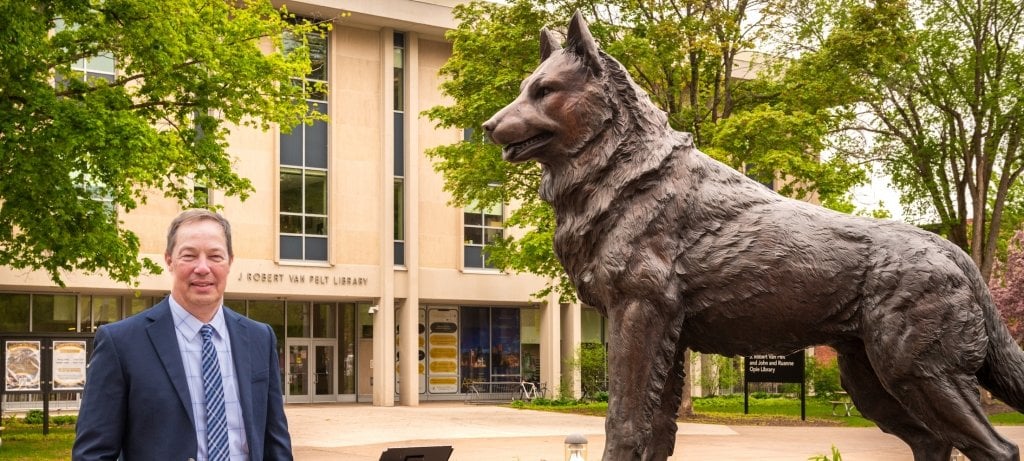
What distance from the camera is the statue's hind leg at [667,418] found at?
533 cm

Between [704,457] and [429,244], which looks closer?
[704,457]

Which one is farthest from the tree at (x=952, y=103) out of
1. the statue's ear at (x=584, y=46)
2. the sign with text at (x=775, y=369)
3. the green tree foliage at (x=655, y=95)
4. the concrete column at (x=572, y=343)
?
the statue's ear at (x=584, y=46)

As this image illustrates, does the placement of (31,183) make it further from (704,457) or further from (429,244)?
(429,244)

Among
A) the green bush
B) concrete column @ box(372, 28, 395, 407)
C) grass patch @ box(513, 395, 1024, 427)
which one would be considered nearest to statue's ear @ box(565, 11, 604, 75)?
grass patch @ box(513, 395, 1024, 427)

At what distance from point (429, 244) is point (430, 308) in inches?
115

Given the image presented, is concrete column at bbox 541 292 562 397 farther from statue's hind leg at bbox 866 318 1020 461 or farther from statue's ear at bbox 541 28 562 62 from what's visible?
statue's hind leg at bbox 866 318 1020 461

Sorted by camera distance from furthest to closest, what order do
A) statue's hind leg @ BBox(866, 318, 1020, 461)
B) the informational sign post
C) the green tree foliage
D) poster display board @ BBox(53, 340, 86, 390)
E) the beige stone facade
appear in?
the beige stone facade
the green tree foliage
poster display board @ BBox(53, 340, 86, 390)
the informational sign post
statue's hind leg @ BBox(866, 318, 1020, 461)

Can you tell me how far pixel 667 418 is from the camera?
5348mm

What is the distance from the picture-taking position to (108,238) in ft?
54.1

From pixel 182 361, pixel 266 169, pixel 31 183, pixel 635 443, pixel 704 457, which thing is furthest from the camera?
pixel 266 169

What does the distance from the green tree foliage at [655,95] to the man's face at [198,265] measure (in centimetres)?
1812

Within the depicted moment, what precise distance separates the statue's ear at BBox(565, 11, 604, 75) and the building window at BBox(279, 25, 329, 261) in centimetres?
2590

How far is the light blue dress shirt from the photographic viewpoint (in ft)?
10.4

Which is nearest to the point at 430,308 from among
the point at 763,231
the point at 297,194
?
the point at 297,194
